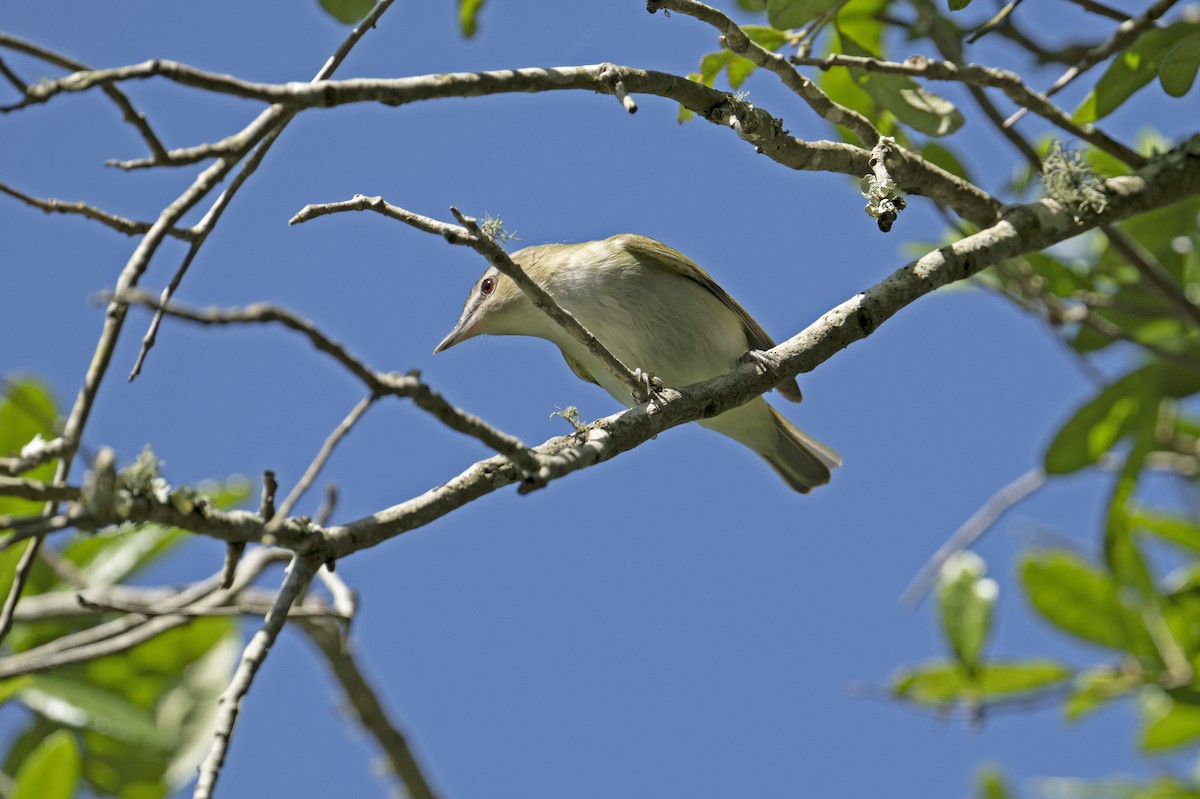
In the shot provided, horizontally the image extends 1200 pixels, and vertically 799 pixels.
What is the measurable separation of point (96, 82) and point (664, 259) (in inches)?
123

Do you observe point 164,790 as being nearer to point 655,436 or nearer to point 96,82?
point 655,436

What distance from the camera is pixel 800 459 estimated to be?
5.60 metres

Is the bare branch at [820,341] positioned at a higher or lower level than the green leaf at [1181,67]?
lower

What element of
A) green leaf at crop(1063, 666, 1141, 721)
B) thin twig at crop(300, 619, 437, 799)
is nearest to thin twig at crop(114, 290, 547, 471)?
green leaf at crop(1063, 666, 1141, 721)

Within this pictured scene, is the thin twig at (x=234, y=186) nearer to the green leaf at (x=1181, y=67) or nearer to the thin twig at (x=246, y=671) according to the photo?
the thin twig at (x=246, y=671)

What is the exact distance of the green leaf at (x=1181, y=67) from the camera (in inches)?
128

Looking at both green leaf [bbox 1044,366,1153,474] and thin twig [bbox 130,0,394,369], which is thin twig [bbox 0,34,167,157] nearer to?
thin twig [bbox 130,0,394,369]

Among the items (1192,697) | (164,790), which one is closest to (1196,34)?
(1192,697)

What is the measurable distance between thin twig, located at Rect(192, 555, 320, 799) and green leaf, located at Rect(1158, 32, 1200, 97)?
8.68ft

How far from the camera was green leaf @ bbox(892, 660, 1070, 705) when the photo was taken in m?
4.11

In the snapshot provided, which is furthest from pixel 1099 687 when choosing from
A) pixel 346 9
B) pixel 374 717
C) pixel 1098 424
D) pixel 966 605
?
pixel 346 9

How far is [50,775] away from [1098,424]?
11.5 feet

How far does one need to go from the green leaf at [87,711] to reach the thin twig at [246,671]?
261 cm

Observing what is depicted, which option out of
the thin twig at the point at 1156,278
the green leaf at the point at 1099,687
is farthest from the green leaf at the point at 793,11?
the green leaf at the point at 1099,687
